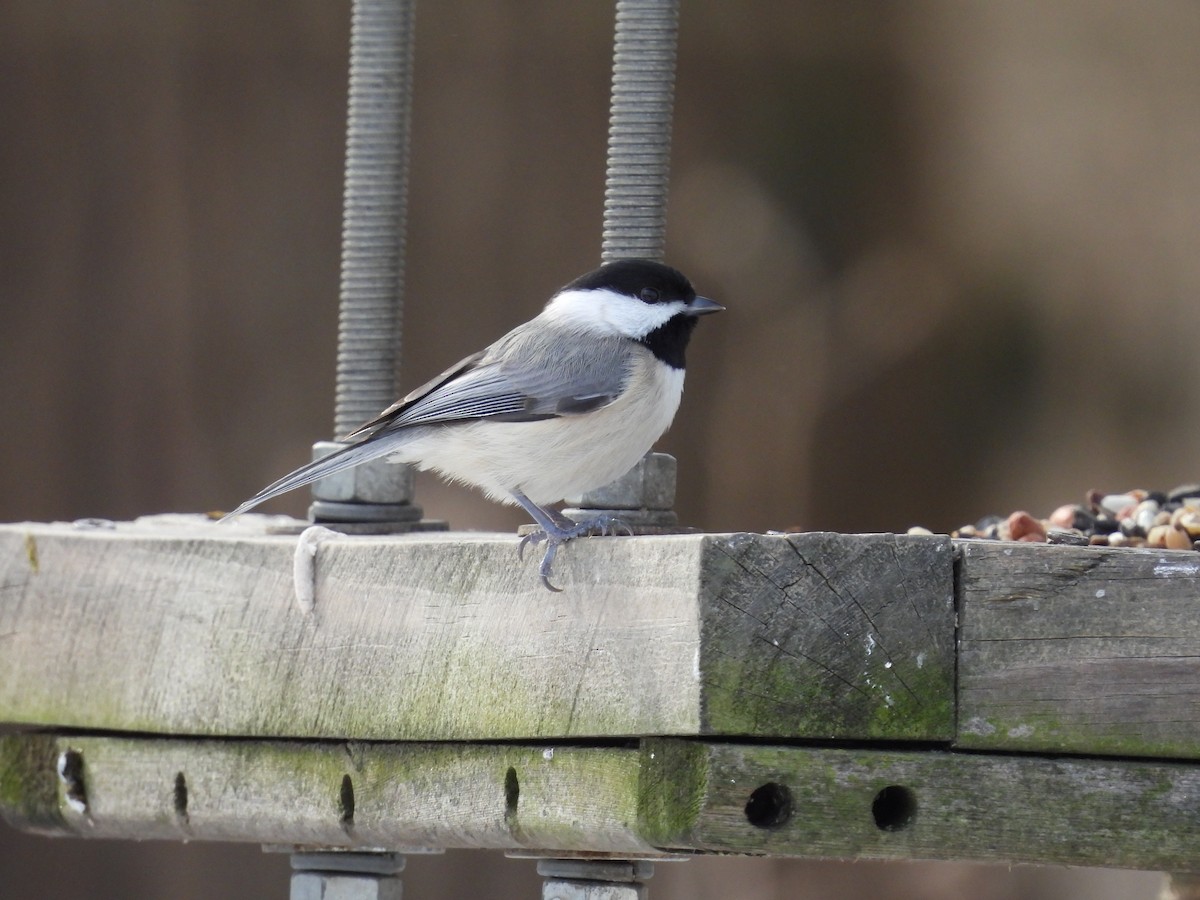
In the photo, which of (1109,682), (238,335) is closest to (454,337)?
(238,335)

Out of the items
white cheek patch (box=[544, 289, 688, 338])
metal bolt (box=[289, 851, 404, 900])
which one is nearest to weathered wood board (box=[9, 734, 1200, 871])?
A: metal bolt (box=[289, 851, 404, 900])

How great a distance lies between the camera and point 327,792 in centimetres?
288

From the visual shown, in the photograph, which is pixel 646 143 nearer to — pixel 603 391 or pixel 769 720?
→ pixel 603 391

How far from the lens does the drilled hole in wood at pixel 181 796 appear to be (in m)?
3.02

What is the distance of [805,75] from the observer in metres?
5.25

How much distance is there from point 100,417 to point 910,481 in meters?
2.39

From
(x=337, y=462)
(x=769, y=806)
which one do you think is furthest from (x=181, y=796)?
Result: (x=769, y=806)

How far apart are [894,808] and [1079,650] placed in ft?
1.06

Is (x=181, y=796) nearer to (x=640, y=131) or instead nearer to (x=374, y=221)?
(x=374, y=221)

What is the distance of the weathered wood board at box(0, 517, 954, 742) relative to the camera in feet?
7.52

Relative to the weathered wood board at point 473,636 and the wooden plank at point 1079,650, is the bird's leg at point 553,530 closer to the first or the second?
the weathered wood board at point 473,636

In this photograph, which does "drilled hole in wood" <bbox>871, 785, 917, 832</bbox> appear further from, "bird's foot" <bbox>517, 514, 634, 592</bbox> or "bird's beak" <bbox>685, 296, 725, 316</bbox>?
"bird's beak" <bbox>685, 296, 725, 316</bbox>

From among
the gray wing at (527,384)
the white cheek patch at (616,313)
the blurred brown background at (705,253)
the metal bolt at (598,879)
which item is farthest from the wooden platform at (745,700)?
the blurred brown background at (705,253)

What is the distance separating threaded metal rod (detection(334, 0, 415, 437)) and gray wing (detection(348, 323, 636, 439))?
10 centimetres
